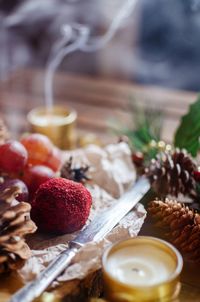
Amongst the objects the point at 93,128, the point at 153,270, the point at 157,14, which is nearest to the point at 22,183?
the point at 153,270

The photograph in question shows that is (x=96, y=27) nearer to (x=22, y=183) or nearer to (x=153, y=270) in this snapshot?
(x=22, y=183)

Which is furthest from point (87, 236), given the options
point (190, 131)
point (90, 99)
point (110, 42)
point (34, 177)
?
point (110, 42)

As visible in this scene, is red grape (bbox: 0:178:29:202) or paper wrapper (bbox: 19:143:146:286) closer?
paper wrapper (bbox: 19:143:146:286)

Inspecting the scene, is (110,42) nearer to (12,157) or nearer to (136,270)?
(12,157)

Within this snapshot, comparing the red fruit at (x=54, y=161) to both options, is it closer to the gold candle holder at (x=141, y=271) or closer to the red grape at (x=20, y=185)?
the red grape at (x=20, y=185)

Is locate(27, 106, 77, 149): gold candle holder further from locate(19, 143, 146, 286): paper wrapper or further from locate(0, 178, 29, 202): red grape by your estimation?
locate(0, 178, 29, 202): red grape

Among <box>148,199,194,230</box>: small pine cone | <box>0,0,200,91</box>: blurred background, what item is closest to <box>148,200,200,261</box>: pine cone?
<box>148,199,194,230</box>: small pine cone
